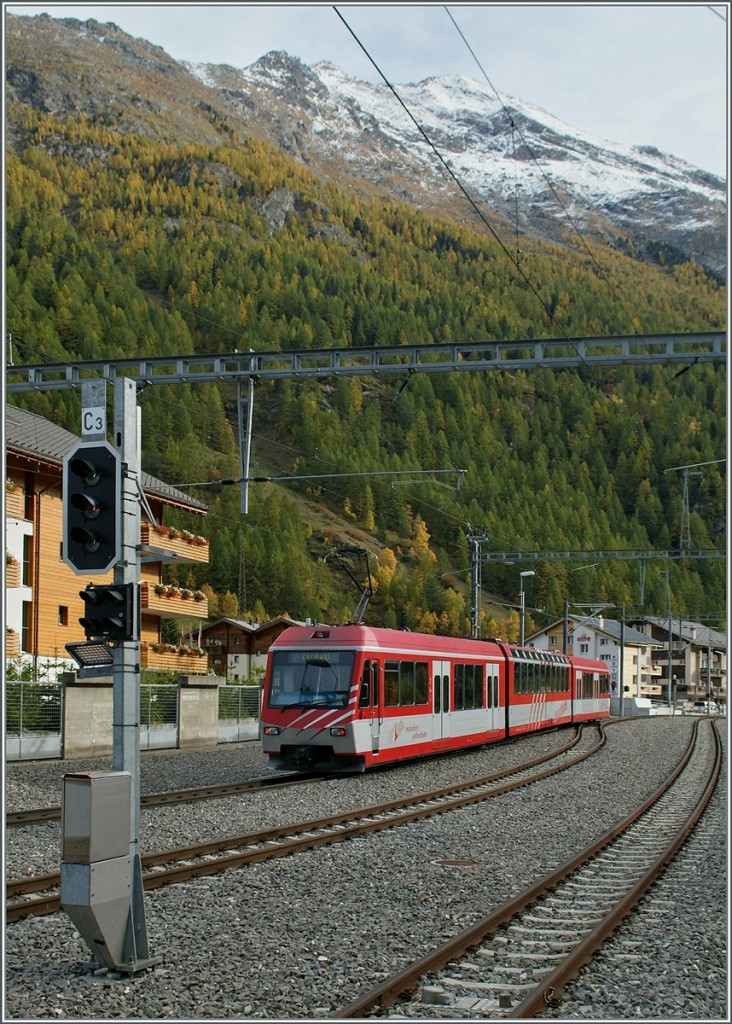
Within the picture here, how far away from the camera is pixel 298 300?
149375mm

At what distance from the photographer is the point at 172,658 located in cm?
3791

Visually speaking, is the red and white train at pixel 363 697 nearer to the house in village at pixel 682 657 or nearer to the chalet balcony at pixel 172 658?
the chalet balcony at pixel 172 658

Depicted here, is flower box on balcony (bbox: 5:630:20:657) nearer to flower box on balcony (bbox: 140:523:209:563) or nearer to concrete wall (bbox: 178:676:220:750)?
concrete wall (bbox: 178:676:220:750)

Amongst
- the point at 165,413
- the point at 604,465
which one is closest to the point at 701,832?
the point at 165,413

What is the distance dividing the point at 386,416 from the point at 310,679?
14579 cm

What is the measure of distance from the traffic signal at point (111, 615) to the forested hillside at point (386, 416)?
288 ft

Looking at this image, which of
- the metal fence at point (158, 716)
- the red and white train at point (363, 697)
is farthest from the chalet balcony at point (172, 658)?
the red and white train at point (363, 697)

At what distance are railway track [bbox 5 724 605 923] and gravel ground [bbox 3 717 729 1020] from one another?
253 mm

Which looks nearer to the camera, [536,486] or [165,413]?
[165,413]

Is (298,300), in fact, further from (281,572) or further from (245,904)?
(245,904)

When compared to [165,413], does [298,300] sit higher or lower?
higher

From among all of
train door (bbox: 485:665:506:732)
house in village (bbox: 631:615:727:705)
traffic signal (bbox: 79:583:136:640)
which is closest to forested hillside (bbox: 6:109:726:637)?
house in village (bbox: 631:615:727:705)

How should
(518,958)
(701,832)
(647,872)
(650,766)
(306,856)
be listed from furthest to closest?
(650,766) < (701,832) < (306,856) < (647,872) < (518,958)

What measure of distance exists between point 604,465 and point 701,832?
15743 centimetres
